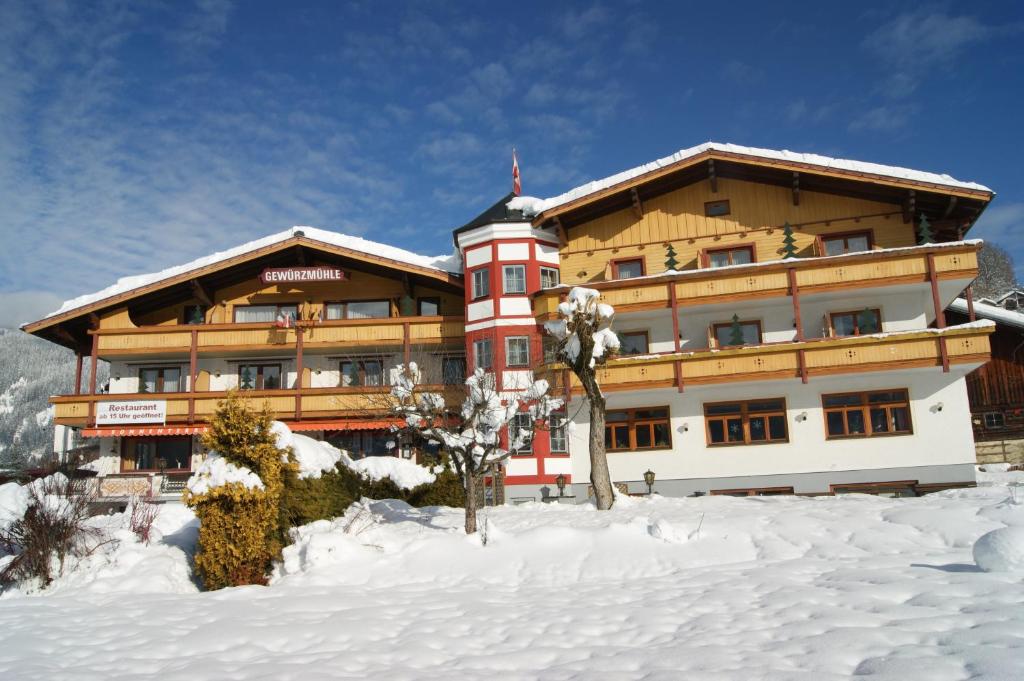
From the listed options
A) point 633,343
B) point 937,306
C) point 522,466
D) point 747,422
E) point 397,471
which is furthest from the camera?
point 633,343

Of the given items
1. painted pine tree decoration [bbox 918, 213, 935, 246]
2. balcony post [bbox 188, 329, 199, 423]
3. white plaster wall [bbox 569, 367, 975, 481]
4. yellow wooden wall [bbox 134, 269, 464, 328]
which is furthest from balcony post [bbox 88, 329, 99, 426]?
painted pine tree decoration [bbox 918, 213, 935, 246]

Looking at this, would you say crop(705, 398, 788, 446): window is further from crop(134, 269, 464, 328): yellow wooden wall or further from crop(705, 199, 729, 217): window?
crop(134, 269, 464, 328): yellow wooden wall

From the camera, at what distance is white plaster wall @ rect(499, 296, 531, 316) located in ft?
88.4

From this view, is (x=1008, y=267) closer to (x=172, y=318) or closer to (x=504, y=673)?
(x=172, y=318)

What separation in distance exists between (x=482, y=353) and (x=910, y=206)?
15.3 meters

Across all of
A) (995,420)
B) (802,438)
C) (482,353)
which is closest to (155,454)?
(482,353)

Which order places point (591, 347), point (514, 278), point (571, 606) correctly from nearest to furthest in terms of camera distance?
point (571, 606)
point (591, 347)
point (514, 278)

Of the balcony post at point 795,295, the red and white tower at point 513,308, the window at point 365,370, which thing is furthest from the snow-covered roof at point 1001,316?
the window at point 365,370

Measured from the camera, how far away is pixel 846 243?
25875 mm

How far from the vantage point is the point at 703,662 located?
720 cm

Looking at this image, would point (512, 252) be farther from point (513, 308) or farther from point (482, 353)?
point (482, 353)

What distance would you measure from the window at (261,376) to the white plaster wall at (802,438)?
13.1m

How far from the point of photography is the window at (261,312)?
31.4 m

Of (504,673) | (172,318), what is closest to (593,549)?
(504,673)
